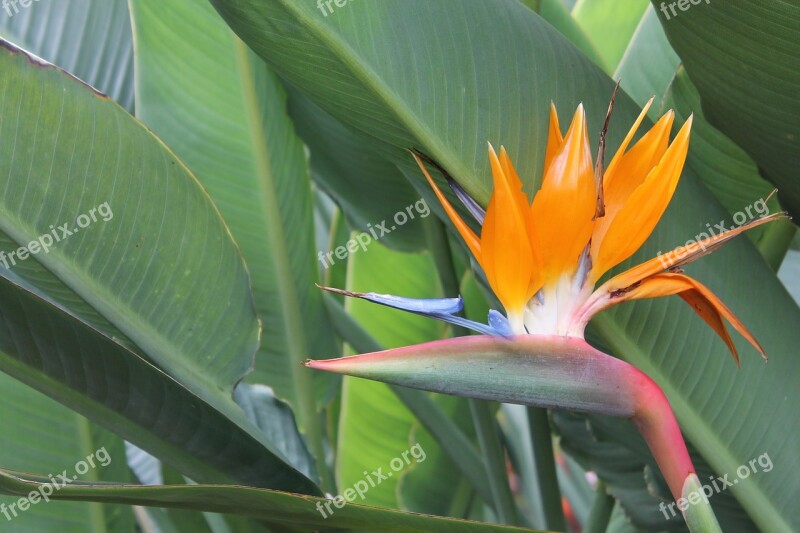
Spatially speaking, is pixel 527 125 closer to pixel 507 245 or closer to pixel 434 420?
pixel 507 245

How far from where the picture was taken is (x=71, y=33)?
834 mm

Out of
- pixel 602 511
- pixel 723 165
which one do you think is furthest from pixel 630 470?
pixel 723 165

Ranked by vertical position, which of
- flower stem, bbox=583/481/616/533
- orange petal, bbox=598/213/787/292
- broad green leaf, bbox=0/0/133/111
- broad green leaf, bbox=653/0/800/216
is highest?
broad green leaf, bbox=0/0/133/111

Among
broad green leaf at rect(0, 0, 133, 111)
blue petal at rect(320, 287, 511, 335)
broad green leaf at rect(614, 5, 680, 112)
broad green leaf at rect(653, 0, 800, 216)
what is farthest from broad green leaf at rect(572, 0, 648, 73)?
blue petal at rect(320, 287, 511, 335)

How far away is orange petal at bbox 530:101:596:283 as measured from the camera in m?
0.37

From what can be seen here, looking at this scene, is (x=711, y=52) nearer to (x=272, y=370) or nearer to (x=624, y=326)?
(x=624, y=326)

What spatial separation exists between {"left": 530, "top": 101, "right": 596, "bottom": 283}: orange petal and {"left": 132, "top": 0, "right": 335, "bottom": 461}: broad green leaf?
52 cm

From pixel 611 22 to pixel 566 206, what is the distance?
0.69 meters

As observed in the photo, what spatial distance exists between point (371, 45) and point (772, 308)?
1.18 feet

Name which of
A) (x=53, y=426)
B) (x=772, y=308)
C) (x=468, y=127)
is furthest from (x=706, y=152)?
(x=53, y=426)

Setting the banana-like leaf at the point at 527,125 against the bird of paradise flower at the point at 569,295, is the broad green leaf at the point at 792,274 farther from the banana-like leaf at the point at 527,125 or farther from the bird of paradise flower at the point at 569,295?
the bird of paradise flower at the point at 569,295

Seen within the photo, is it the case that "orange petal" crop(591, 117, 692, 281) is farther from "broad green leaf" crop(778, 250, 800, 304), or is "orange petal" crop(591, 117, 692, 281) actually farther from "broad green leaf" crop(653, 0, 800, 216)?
"broad green leaf" crop(778, 250, 800, 304)

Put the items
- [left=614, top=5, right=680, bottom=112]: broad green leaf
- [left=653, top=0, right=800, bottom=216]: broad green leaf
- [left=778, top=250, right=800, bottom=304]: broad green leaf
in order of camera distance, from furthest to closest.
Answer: [left=778, top=250, right=800, bottom=304]: broad green leaf → [left=614, top=5, right=680, bottom=112]: broad green leaf → [left=653, top=0, right=800, bottom=216]: broad green leaf

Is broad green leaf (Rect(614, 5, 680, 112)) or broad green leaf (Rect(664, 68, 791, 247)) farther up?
broad green leaf (Rect(614, 5, 680, 112))
